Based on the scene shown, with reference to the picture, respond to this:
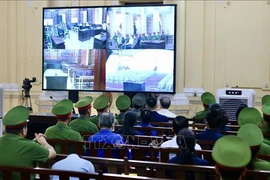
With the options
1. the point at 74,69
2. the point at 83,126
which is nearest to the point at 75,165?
the point at 83,126

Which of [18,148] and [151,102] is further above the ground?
[151,102]

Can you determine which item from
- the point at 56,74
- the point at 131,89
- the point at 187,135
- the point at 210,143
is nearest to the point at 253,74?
the point at 131,89

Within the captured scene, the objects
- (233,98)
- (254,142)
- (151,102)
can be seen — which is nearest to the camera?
(254,142)

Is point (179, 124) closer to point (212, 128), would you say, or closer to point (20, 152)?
point (212, 128)

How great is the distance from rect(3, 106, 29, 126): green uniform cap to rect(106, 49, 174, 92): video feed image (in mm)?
4723

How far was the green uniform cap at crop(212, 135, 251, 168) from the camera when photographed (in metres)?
2.00

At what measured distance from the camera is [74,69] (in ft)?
25.9

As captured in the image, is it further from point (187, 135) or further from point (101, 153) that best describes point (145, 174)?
point (101, 153)

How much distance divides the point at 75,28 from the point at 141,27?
1291mm

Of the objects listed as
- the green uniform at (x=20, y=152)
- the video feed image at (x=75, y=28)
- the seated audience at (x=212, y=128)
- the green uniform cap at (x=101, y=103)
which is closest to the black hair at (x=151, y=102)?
the green uniform cap at (x=101, y=103)

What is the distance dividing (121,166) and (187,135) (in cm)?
50

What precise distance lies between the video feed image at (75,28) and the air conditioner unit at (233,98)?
2430 mm

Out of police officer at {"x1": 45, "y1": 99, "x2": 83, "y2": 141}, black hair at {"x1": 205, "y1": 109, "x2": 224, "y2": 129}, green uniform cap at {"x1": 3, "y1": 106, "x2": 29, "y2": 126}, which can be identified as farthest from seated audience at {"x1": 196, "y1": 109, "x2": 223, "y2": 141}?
green uniform cap at {"x1": 3, "y1": 106, "x2": 29, "y2": 126}

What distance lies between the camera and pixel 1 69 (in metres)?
9.74
